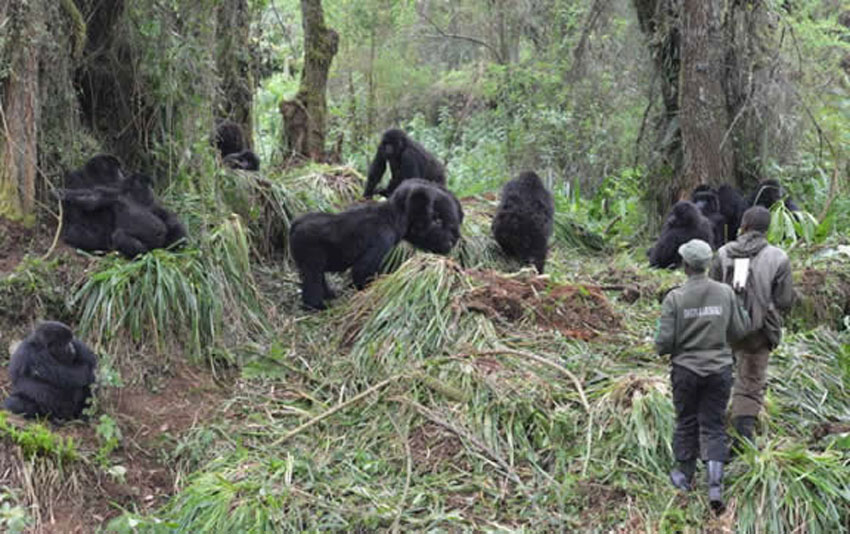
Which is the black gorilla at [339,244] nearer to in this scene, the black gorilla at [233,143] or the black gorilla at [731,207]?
the black gorilla at [233,143]

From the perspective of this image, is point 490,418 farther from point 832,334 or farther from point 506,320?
point 832,334

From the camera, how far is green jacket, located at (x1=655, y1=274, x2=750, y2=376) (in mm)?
6113

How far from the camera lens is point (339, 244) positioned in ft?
31.2

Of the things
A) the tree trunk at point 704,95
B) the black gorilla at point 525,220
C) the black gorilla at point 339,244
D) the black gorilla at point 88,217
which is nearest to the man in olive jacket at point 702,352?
the black gorilla at point 339,244

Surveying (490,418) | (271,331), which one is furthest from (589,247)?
(490,418)

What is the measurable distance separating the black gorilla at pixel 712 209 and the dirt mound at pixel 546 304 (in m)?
3.28

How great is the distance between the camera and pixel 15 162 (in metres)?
8.21

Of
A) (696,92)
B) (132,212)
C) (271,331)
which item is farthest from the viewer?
(696,92)

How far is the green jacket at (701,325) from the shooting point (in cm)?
611

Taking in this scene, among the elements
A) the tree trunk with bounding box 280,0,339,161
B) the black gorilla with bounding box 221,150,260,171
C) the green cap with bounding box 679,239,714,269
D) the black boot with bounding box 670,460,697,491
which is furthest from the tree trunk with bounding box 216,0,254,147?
the black boot with bounding box 670,460,697,491

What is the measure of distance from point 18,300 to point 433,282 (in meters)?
3.43

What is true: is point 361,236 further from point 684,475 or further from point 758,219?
point 684,475

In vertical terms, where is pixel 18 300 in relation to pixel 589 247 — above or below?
above

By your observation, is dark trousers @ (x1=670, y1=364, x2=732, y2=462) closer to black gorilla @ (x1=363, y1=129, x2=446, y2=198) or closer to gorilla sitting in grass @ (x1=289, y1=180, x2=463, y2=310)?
gorilla sitting in grass @ (x1=289, y1=180, x2=463, y2=310)
